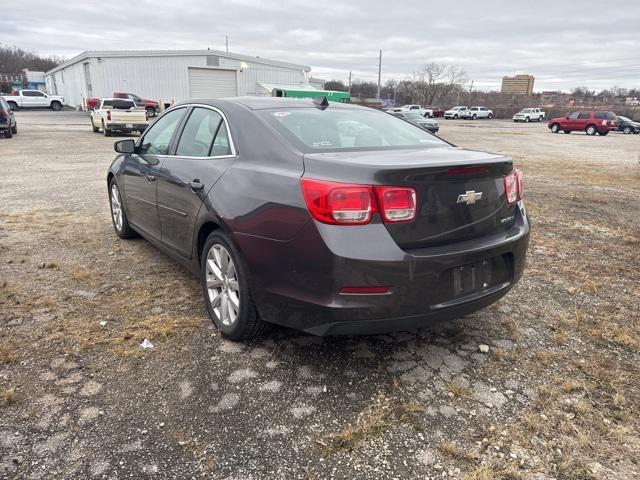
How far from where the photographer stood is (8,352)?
9.86ft

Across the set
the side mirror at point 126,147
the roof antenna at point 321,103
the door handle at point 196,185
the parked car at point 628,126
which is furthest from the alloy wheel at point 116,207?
the parked car at point 628,126

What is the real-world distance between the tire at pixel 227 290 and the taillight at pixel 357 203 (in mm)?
721

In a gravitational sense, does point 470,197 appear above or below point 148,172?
above

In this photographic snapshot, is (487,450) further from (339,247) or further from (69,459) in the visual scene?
(69,459)

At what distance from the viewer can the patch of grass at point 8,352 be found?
9.67 feet

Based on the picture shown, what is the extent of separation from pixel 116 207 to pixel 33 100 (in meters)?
50.5

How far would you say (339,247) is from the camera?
2.42m

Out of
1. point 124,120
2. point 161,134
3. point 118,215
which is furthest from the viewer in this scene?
point 124,120

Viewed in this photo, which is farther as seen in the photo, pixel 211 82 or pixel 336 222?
pixel 211 82

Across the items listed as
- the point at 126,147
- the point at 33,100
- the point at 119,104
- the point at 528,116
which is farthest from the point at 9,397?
the point at 528,116

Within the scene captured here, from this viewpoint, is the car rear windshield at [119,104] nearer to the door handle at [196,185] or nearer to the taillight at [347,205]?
the door handle at [196,185]

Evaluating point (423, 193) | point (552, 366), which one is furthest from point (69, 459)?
point (552, 366)

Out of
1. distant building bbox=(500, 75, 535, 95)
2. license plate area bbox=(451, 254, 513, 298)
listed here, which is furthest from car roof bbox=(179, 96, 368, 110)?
distant building bbox=(500, 75, 535, 95)

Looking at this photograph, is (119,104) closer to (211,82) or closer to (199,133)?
(211,82)
